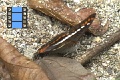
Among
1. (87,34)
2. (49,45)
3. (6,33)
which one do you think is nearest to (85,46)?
(87,34)

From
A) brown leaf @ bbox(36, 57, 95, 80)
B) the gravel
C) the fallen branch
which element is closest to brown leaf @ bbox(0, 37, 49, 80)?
brown leaf @ bbox(36, 57, 95, 80)

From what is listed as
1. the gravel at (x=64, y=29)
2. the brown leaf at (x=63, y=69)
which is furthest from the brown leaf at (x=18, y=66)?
the gravel at (x=64, y=29)

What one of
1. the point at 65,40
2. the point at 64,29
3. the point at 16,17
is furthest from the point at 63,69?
the point at 16,17

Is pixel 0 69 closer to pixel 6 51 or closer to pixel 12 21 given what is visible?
pixel 6 51

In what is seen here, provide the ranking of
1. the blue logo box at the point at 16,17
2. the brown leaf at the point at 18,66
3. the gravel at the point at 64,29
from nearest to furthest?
the brown leaf at the point at 18,66
the gravel at the point at 64,29
the blue logo box at the point at 16,17

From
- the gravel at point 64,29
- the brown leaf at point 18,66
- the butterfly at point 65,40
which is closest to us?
the brown leaf at point 18,66

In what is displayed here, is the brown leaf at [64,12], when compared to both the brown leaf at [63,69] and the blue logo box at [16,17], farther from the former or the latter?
the brown leaf at [63,69]
